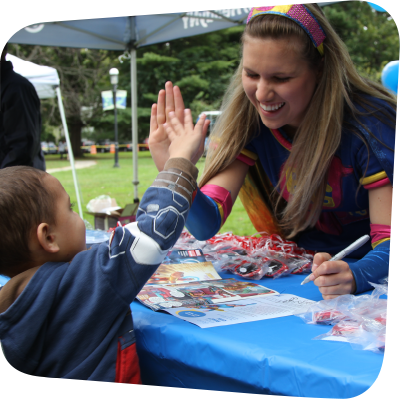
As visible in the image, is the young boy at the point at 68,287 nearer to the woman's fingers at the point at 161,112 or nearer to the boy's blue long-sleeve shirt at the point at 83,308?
the boy's blue long-sleeve shirt at the point at 83,308

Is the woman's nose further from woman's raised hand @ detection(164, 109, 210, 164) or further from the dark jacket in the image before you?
the dark jacket

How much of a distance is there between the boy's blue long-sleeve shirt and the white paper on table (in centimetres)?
16

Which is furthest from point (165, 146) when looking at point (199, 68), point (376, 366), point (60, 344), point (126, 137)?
point (126, 137)

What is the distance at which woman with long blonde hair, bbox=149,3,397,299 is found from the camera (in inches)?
48.8

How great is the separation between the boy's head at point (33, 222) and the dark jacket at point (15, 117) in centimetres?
161

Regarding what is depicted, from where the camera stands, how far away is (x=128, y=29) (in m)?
3.86

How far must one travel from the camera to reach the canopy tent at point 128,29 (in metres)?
3.61

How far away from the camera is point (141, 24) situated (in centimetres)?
384

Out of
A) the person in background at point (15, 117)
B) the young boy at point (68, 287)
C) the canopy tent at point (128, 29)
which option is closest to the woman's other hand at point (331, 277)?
the young boy at point (68, 287)

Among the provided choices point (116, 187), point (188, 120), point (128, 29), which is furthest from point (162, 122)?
point (116, 187)

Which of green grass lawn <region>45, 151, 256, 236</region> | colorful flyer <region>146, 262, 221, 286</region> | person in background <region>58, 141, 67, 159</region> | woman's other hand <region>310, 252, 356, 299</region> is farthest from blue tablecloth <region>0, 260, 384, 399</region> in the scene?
person in background <region>58, 141, 67, 159</region>

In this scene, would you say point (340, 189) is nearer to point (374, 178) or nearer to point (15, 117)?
point (374, 178)

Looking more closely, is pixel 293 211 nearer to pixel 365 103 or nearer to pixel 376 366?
pixel 365 103

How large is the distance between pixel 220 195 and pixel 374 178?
51 centimetres
